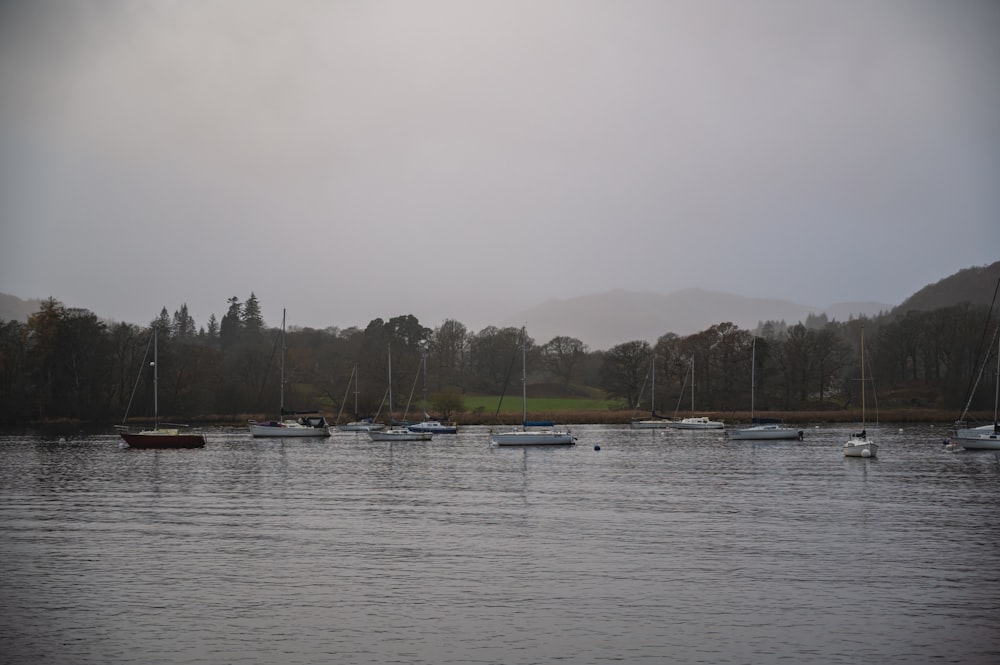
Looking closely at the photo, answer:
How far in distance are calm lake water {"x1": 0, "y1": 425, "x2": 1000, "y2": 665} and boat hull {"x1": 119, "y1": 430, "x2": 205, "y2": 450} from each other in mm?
29064

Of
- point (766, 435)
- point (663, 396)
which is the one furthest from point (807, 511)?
point (663, 396)

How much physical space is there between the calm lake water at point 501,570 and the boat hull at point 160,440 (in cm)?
2906

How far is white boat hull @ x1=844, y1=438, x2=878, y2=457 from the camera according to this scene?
67.2 m

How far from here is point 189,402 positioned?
427ft

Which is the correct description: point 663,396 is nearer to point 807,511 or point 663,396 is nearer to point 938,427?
point 938,427

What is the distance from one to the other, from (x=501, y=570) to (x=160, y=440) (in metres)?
65.6

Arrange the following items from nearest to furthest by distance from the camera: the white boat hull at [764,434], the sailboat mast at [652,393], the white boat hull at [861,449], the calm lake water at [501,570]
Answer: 1. the calm lake water at [501,570]
2. the white boat hull at [861,449]
3. the white boat hull at [764,434]
4. the sailboat mast at [652,393]

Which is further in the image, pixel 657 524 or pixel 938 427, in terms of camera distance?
pixel 938 427

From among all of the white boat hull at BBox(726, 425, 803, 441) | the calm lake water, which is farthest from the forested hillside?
the calm lake water

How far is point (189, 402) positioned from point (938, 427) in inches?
4007

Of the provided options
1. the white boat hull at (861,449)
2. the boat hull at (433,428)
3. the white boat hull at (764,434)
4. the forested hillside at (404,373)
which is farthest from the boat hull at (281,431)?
the white boat hull at (861,449)

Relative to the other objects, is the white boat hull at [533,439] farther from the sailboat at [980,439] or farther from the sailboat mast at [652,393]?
the sailboat mast at [652,393]

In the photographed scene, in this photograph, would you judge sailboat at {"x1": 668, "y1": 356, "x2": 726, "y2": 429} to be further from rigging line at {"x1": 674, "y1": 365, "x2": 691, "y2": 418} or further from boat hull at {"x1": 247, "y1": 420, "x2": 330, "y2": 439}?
boat hull at {"x1": 247, "y1": 420, "x2": 330, "y2": 439}

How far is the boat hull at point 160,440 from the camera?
82.1 m
